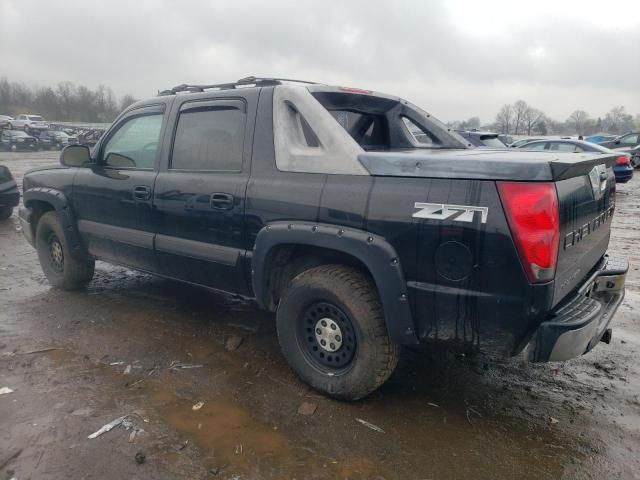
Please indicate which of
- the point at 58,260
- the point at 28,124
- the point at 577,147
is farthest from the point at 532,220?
the point at 28,124

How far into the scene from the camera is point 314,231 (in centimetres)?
292

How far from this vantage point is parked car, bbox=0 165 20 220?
9125 mm

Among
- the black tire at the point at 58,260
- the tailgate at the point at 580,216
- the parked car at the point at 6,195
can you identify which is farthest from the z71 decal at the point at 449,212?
the parked car at the point at 6,195

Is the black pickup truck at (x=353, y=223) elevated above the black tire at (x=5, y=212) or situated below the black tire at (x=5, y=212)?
above

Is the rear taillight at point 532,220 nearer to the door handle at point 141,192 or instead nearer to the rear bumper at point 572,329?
the rear bumper at point 572,329

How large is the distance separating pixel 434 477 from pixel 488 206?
1325 millimetres

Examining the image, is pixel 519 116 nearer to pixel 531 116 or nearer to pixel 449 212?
pixel 531 116

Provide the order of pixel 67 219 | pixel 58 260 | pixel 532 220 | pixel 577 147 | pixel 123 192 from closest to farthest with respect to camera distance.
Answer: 1. pixel 532 220
2. pixel 123 192
3. pixel 67 219
4. pixel 58 260
5. pixel 577 147

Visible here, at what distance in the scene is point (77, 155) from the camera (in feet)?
15.1

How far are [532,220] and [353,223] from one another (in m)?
0.92

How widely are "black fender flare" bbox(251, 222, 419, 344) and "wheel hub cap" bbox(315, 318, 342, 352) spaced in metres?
0.40

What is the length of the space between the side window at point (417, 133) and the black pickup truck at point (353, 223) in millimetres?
24

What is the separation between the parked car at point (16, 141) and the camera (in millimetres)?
33125

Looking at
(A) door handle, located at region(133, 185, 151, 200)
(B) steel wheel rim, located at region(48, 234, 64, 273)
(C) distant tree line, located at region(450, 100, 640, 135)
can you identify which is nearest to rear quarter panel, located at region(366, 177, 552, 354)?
(A) door handle, located at region(133, 185, 151, 200)
